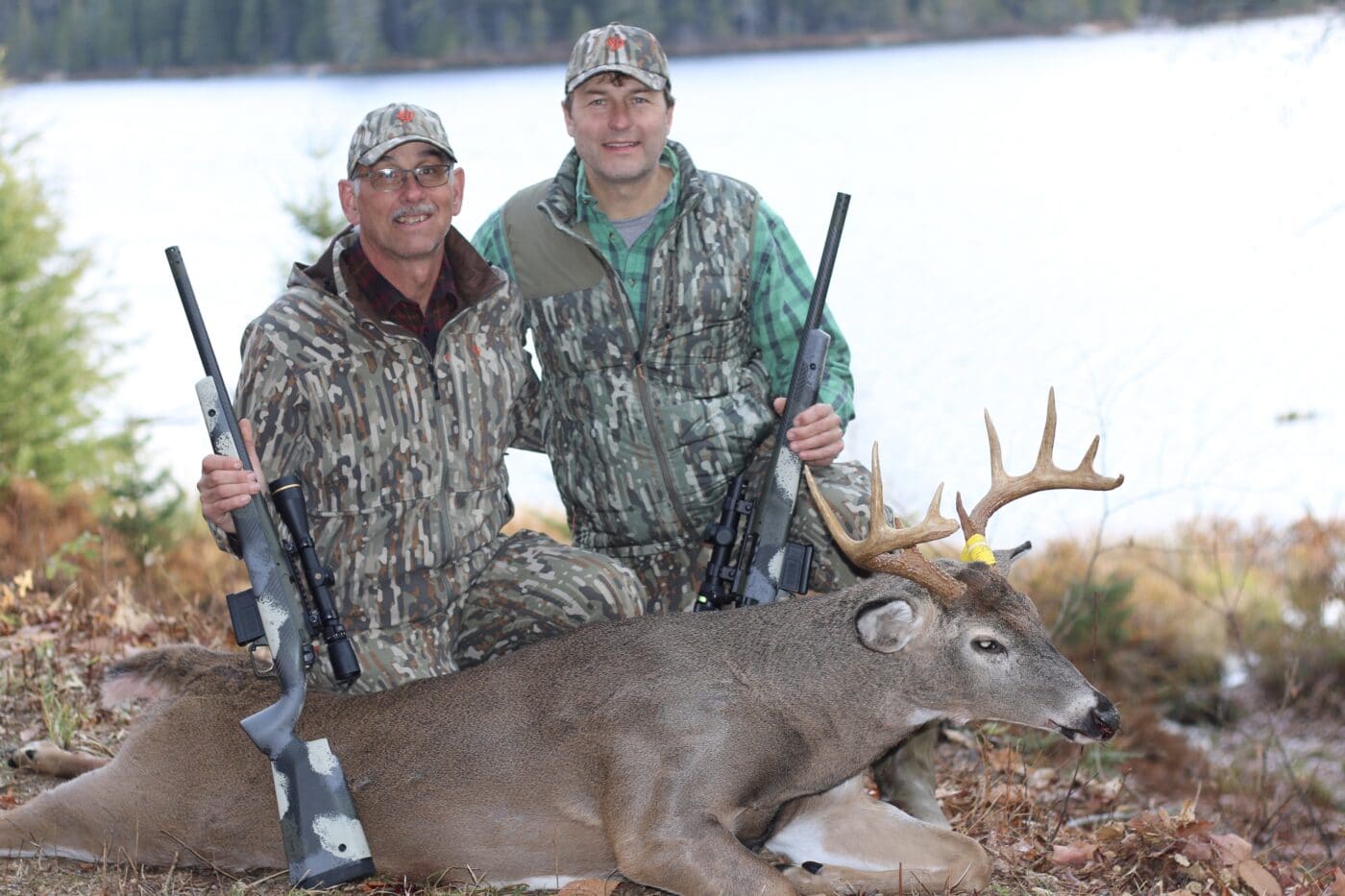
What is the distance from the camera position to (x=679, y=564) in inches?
269

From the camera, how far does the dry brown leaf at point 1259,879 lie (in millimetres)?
5523

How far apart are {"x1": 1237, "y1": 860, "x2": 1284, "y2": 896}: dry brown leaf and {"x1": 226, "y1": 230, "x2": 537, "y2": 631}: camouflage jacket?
3109 mm

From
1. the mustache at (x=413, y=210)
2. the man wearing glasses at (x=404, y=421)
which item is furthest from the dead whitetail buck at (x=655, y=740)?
the mustache at (x=413, y=210)

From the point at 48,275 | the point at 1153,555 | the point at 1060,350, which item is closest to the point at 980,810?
the point at 1153,555

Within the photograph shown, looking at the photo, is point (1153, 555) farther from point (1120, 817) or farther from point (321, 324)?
point (321, 324)

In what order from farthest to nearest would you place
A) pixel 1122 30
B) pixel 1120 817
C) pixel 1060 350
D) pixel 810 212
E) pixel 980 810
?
pixel 1122 30 → pixel 810 212 → pixel 1060 350 → pixel 1120 817 → pixel 980 810

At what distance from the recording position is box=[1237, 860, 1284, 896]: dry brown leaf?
5523mm

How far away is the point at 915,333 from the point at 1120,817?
13533 mm

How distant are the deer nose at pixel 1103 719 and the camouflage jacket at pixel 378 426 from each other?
98.3 inches

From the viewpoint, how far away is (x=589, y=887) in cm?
520

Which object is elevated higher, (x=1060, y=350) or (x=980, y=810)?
(x=980, y=810)

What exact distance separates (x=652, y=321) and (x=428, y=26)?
2713 centimetres

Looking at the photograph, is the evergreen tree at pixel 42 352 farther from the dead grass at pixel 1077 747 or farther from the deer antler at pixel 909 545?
the deer antler at pixel 909 545

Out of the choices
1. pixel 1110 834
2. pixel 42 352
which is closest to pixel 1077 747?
pixel 1110 834
